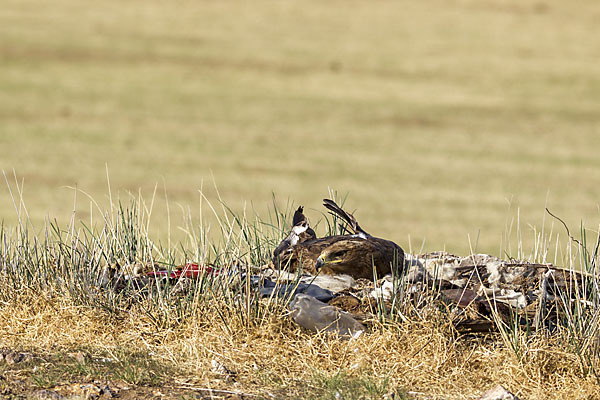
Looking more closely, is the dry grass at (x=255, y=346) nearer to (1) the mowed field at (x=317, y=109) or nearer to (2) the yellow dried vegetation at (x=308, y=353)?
(2) the yellow dried vegetation at (x=308, y=353)

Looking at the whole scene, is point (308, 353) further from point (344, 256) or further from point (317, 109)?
point (317, 109)

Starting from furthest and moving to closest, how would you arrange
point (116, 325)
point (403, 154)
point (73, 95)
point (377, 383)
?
point (73, 95) → point (403, 154) → point (116, 325) → point (377, 383)

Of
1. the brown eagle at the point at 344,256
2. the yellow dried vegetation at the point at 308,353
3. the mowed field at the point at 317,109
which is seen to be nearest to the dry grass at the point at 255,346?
the yellow dried vegetation at the point at 308,353

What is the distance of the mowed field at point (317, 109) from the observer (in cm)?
1404

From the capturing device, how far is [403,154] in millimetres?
17547

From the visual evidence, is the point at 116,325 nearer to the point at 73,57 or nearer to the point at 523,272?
the point at 523,272

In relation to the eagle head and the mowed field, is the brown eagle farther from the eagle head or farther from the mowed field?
the mowed field

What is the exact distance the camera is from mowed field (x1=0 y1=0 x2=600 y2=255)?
14.0 m

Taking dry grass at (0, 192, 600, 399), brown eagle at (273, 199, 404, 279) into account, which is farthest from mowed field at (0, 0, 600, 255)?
dry grass at (0, 192, 600, 399)

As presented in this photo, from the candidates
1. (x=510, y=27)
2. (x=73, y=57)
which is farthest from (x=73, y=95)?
(x=510, y=27)

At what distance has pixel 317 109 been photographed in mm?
21562

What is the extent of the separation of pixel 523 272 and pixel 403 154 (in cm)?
1295

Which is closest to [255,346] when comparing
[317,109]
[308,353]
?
[308,353]

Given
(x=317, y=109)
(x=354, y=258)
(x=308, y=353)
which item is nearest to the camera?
(x=308, y=353)
